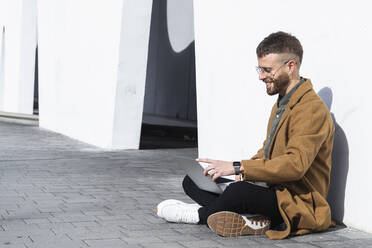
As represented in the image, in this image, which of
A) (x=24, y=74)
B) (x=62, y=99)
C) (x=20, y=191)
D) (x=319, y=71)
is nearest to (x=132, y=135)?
(x=62, y=99)

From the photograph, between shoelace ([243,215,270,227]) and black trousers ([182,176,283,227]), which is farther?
shoelace ([243,215,270,227])

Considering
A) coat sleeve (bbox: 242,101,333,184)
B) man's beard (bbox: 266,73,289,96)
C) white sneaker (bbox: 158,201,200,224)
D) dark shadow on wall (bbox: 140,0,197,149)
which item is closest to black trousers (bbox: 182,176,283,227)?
coat sleeve (bbox: 242,101,333,184)

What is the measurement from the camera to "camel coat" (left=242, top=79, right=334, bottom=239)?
172 inches

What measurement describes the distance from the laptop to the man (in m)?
0.09

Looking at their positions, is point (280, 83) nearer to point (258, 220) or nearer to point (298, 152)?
point (298, 152)

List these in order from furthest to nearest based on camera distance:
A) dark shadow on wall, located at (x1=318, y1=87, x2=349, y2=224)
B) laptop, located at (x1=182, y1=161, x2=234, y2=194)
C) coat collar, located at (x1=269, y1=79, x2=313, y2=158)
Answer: dark shadow on wall, located at (x1=318, y1=87, x2=349, y2=224) < laptop, located at (x1=182, y1=161, x2=234, y2=194) < coat collar, located at (x1=269, y1=79, x2=313, y2=158)

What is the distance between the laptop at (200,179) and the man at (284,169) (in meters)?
0.09

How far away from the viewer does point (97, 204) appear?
5848 mm

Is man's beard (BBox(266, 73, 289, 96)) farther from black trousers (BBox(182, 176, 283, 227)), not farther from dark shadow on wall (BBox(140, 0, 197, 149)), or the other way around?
dark shadow on wall (BBox(140, 0, 197, 149))

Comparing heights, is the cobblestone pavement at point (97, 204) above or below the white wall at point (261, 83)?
below

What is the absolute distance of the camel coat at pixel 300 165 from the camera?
14.3ft

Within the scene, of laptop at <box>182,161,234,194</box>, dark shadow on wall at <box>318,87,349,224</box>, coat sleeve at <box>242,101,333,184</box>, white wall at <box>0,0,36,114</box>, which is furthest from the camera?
white wall at <box>0,0,36,114</box>

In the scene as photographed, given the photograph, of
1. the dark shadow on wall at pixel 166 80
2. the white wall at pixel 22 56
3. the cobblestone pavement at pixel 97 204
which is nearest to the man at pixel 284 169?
the cobblestone pavement at pixel 97 204

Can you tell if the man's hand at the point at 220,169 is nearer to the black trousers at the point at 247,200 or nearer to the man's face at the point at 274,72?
the black trousers at the point at 247,200
